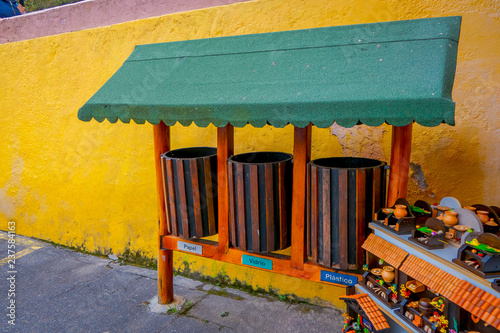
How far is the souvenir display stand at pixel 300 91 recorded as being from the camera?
6.47 ft

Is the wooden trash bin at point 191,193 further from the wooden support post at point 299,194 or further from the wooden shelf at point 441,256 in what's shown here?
the wooden shelf at point 441,256

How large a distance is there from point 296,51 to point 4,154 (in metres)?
5.30

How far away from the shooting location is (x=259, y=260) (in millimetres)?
2756

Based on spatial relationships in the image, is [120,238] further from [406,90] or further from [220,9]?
[406,90]

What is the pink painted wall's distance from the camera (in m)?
4.07

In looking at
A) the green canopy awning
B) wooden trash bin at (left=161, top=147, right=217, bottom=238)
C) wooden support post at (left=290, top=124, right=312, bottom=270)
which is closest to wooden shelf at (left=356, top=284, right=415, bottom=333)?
wooden support post at (left=290, top=124, right=312, bottom=270)

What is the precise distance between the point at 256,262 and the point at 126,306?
170 cm

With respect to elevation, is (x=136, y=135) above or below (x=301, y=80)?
below

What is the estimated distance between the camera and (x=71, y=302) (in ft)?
12.2

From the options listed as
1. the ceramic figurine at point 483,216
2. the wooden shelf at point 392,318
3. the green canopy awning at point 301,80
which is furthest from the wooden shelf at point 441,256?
the green canopy awning at point 301,80

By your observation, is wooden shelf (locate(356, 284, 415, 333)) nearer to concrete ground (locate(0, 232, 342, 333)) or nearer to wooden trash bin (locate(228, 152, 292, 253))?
wooden trash bin (locate(228, 152, 292, 253))

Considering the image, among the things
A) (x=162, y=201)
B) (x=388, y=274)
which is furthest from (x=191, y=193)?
(x=388, y=274)

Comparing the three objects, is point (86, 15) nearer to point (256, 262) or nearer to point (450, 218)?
point (256, 262)

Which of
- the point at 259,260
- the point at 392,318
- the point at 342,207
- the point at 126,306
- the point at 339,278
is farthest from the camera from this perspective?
the point at 126,306
